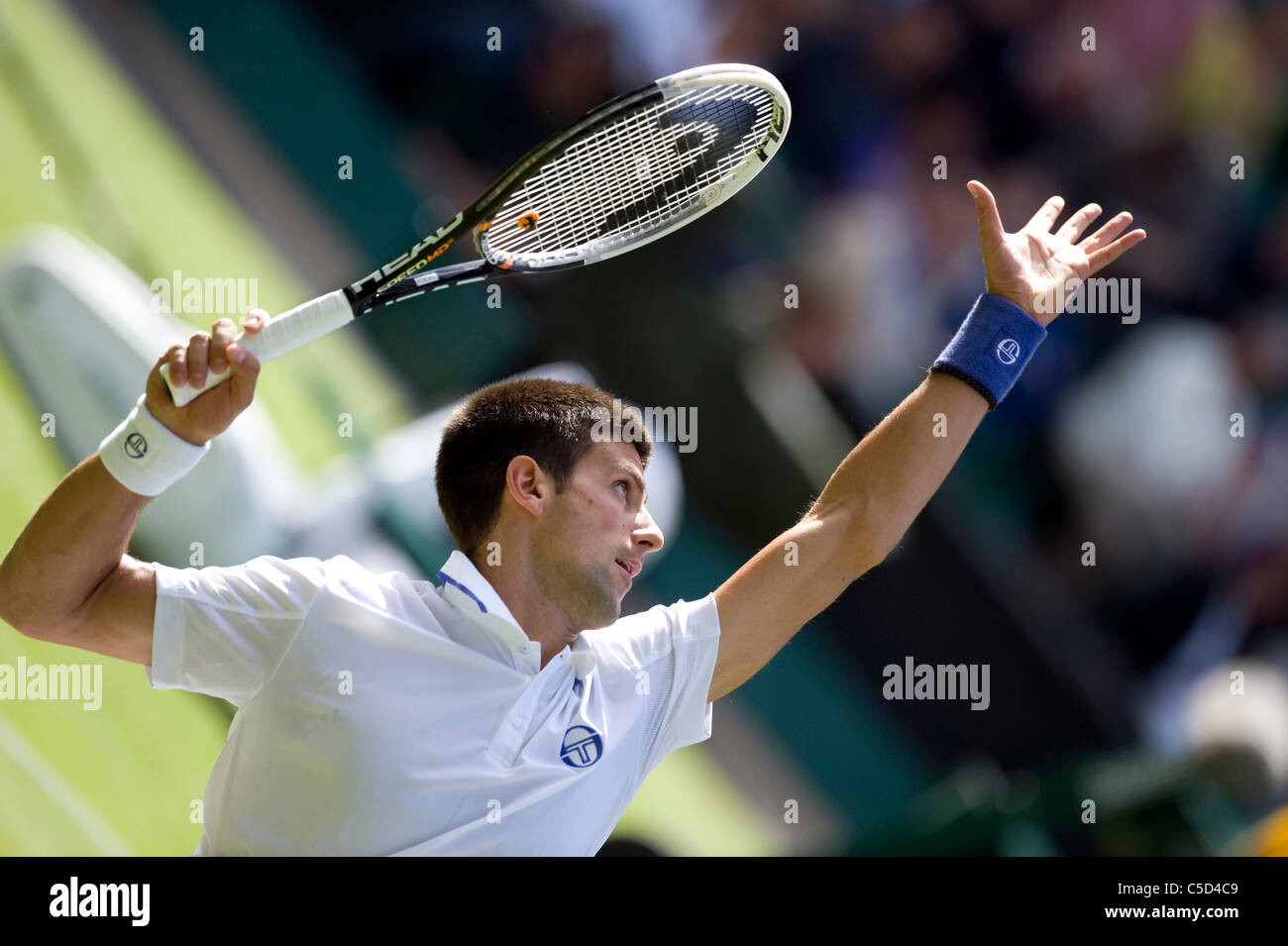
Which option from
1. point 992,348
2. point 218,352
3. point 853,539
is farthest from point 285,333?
point 992,348

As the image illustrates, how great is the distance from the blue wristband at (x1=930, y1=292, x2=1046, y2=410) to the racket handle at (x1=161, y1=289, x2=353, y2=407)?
896mm

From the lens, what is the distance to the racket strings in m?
2.29

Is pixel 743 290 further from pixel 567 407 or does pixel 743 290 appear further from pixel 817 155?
pixel 567 407

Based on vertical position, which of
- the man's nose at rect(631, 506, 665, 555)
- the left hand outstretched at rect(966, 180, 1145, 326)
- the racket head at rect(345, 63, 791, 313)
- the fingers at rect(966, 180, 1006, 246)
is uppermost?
the racket head at rect(345, 63, 791, 313)

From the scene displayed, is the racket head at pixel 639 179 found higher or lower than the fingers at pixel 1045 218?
higher

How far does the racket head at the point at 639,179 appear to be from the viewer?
2.28 metres

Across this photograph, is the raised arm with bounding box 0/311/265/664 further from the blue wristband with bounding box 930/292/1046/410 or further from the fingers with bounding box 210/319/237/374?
the blue wristband with bounding box 930/292/1046/410

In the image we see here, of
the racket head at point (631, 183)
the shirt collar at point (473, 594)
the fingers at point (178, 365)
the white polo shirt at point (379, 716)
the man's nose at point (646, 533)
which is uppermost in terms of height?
the racket head at point (631, 183)

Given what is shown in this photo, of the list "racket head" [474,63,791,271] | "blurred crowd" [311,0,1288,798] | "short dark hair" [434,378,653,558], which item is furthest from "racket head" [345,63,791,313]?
"blurred crowd" [311,0,1288,798]

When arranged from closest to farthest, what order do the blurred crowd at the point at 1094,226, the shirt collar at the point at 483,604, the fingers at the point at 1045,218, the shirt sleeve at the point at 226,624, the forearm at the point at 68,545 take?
the forearm at the point at 68,545, the shirt sleeve at the point at 226,624, the shirt collar at the point at 483,604, the fingers at the point at 1045,218, the blurred crowd at the point at 1094,226

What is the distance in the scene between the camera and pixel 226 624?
185 centimetres

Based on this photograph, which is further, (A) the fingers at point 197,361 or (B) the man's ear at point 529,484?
(B) the man's ear at point 529,484

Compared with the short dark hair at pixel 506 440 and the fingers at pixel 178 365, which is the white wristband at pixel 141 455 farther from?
the short dark hair at pixel 506 440

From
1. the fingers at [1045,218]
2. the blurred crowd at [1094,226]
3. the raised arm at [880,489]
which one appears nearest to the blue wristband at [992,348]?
the raised arm at [880,489]
